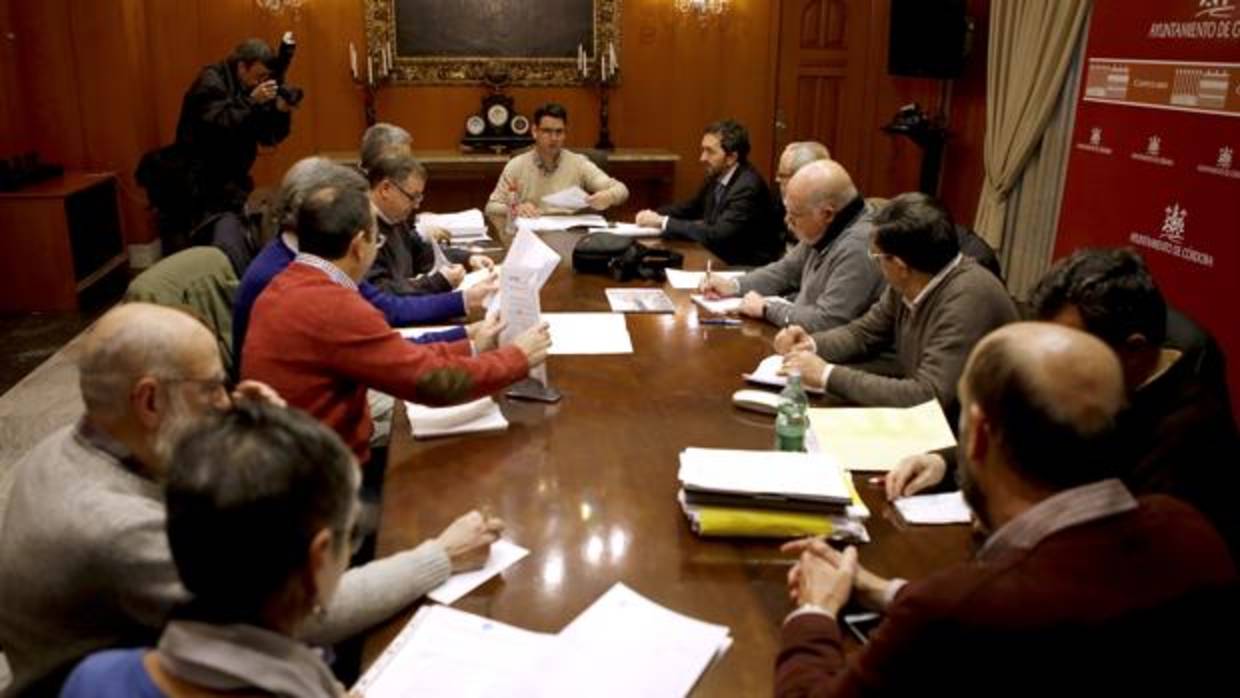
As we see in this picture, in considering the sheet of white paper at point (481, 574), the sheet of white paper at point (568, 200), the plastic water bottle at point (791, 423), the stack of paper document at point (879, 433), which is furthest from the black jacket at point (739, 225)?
the sheet of white paper at point (481, 574)

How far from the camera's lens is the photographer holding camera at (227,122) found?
5180mm

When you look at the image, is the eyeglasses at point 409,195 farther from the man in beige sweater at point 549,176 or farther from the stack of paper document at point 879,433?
the stack of paper document at point 879,433

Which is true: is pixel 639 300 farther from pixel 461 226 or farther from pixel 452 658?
pixel 452 658

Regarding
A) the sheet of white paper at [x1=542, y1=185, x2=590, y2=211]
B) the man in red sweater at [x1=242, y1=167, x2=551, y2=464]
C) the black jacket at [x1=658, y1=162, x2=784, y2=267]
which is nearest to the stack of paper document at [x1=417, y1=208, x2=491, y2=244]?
the sheet of white paper at [x1=542, y1=185, x2=590, y2=211]

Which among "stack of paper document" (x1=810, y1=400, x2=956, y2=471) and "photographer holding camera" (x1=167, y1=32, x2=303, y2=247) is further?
"photographer holding camera" (x1=167, y1=32, x2=303, y2=247)

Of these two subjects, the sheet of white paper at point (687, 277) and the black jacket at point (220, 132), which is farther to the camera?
the black jacket at point (220, 132)

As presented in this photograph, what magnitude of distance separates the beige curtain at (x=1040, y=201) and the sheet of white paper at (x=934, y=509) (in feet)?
10.2

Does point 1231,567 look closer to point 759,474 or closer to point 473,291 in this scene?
point 759,474

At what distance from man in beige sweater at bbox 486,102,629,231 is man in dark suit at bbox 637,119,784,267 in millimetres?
413

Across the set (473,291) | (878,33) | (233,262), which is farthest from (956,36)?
(233,262)

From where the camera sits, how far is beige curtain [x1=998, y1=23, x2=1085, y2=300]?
4.79 m

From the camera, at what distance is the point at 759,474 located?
1854mm

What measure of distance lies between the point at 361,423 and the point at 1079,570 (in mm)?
1654

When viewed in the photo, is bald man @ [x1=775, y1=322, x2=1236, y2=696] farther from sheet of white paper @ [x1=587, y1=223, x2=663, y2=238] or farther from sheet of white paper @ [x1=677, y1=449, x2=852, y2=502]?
sheet of white paper @ [x1=587, y1=223, x2=663, y2=238]
